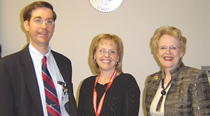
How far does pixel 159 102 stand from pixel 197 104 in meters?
0.37

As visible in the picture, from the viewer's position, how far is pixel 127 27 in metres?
2.98

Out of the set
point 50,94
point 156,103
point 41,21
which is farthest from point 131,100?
point 41,21

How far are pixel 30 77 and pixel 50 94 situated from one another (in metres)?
0.24

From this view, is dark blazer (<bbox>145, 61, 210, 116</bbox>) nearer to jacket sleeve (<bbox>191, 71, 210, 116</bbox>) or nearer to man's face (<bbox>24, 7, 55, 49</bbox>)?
jacket sleeve (<bbox>191, 71, 210, 116</bbox>)

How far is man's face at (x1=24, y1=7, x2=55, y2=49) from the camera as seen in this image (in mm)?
1710

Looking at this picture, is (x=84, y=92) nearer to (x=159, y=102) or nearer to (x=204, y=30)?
(x=159, y=102)

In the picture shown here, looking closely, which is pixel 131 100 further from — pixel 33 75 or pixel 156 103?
pixel 33 75

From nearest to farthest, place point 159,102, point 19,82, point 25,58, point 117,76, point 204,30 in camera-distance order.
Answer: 1. point 19,82
2. point 25,58
3. point 159,102
4. point 117,76
5. point 204,30

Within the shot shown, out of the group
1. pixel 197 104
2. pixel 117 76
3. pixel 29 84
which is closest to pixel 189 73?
pixel 197 104

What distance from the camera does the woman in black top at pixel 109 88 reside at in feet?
6.34

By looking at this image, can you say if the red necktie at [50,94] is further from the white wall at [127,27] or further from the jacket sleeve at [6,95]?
the white wall at [127,27]

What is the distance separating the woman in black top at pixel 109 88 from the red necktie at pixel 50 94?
1.41 feet

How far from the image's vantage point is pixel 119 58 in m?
2.19

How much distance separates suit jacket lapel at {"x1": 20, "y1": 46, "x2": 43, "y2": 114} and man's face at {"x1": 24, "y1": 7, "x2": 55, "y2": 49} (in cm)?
17
